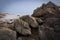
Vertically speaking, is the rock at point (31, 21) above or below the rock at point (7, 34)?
above

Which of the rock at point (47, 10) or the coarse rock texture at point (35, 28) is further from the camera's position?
the rock at point (47, 10)

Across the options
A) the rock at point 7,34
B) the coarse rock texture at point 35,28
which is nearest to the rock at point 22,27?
the coarse rock texture at point 35,28

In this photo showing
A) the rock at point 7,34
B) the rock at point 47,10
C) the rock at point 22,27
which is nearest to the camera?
the rock at point 7,34

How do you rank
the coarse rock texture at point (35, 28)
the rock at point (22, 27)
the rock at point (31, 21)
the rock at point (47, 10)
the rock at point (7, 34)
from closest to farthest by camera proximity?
the rock at point (7, 34) < the coarse rock texture at point (35, 28) < the rock at point (22, 27) < the rock at point (31, 21) < the rock at point (47, 10)

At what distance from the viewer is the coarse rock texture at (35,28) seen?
5.86 metres

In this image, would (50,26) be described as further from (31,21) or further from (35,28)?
(31,21)

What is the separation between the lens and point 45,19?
6.44m

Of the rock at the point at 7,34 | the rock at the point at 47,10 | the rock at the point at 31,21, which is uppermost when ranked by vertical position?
the rock at the point at 47,10

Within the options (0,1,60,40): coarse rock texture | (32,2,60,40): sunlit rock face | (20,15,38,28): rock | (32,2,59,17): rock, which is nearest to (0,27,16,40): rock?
(0,1,60,40): coarse rock texture

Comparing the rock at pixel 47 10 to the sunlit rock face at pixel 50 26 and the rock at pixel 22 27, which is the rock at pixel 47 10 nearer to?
the sunlit rock face at pixel 50 26

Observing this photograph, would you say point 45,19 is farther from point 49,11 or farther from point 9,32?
point 9,32

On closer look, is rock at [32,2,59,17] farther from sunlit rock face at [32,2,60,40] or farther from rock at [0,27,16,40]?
rock at [0,27,16,40]

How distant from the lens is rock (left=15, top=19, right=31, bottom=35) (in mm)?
6127

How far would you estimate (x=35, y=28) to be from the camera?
6.41 m
